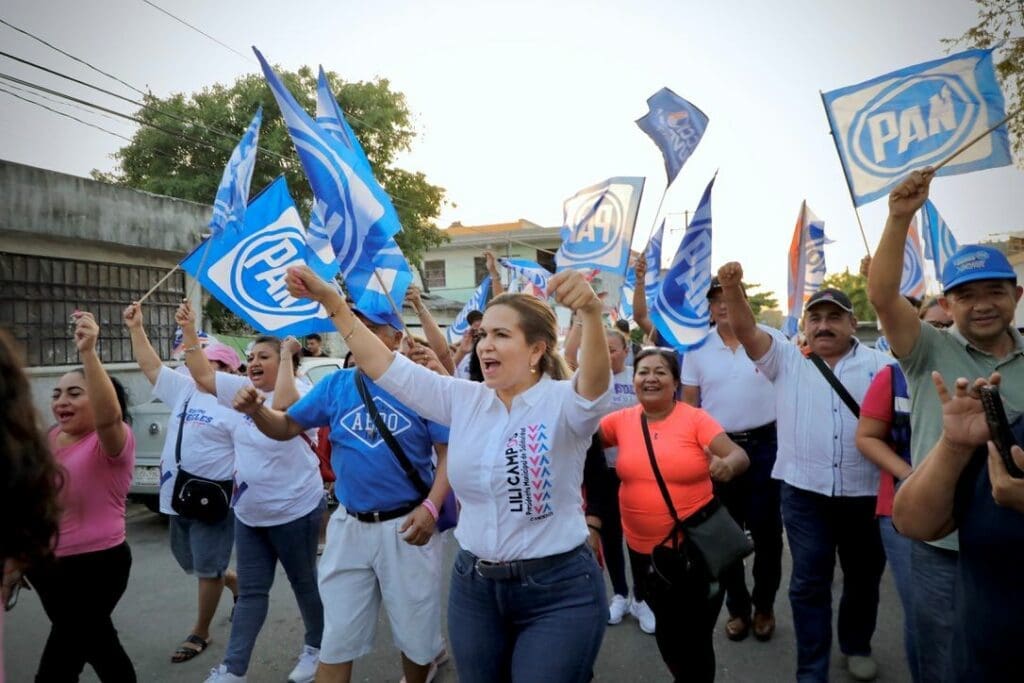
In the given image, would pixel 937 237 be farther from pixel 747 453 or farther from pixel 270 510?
pixel 270 510

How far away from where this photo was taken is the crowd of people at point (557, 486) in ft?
6.45

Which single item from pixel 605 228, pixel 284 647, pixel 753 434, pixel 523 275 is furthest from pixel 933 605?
pixel 523 275

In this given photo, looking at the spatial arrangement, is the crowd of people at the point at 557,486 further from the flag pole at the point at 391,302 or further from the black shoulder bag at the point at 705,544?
the flag pole at the point at 391,302

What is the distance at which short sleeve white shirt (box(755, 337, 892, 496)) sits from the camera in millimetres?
3748

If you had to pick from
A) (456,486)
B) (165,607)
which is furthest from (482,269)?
(456,486)

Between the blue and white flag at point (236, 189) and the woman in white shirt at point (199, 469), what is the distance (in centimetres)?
92

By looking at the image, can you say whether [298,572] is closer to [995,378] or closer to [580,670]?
[580,670]

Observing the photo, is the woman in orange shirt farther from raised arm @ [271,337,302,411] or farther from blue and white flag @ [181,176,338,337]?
blue and white flag @ [181,176,338,337]

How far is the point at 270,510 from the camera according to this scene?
13.0 ft

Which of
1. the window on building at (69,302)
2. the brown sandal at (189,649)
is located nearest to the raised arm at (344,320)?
the brown sandal at (189,649)

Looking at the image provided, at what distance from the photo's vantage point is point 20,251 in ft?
35.7

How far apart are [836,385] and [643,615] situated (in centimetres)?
210

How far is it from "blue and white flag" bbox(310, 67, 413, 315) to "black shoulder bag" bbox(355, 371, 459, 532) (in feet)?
1.34

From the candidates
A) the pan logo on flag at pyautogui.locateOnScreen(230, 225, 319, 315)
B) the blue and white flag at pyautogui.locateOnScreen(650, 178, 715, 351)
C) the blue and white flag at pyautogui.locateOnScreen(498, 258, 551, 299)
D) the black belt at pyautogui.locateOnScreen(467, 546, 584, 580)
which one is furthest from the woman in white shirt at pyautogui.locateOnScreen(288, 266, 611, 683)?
the blue and white flag at pyautogui.locateOnScreen(498, 258, 551, 299)
